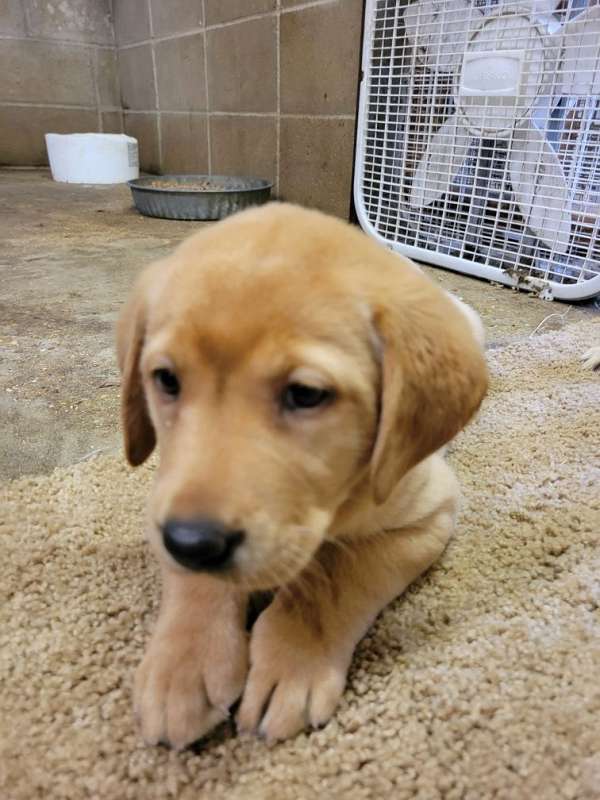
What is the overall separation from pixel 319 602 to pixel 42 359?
1728 mm

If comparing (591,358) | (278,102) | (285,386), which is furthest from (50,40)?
(285,386)

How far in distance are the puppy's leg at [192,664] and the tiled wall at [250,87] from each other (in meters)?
3.92

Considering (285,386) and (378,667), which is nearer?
(285,386)

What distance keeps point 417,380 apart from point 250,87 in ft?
16.7

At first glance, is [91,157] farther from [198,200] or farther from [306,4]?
[306,4]

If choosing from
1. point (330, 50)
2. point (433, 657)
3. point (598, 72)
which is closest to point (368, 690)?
point (433, 657)

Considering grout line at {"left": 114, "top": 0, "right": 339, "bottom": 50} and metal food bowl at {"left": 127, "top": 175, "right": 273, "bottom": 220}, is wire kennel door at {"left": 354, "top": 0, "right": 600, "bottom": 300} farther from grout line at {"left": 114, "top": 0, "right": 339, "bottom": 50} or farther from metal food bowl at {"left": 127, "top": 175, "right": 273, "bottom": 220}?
metal food bowl at {"left": 127, "top": 175, "right": 273, "bottom": 220}

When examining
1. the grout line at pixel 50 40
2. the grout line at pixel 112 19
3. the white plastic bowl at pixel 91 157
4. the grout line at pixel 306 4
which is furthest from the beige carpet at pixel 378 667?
the grout line at pixel 112 19

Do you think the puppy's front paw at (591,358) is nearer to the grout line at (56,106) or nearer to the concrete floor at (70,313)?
the concrete floor at (70,313)

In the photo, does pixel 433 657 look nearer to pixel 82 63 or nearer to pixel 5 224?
pixel 5 224

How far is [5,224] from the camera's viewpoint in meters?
4.80

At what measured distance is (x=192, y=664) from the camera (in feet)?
3.40

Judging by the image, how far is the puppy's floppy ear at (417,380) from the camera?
107cm

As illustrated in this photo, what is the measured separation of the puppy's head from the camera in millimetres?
950
